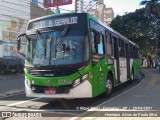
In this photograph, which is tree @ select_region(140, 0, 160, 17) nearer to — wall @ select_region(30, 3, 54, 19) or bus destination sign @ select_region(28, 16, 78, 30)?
wall @ select_region(30, 3, 54, 19)

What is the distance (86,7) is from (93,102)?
26188 millimetres

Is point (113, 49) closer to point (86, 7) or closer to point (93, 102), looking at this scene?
point (93, 102)

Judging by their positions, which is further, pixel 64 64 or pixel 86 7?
pixel 86 7

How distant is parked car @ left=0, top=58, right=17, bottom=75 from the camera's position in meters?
32.3

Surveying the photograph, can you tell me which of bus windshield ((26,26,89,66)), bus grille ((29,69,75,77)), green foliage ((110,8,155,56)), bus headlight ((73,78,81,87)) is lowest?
bus headlight ((73,78,81,87))

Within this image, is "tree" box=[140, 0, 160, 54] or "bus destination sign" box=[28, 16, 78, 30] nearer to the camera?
"bus destination sign" box=[28, 16, 78, 30]

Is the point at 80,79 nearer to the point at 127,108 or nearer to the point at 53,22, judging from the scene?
the point at 127,108

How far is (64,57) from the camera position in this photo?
1024cm

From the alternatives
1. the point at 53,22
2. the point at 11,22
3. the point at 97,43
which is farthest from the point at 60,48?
the point at 11,22

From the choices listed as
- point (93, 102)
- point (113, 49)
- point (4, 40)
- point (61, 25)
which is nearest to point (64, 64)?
point (61, 25)

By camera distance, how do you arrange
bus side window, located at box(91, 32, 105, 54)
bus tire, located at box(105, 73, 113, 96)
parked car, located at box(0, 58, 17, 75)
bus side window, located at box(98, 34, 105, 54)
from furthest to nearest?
1. parked car, located at box(0, 58, 17, 75)
2. bus tire, located at box(105, 73, 113, 96)
3. bus side window, located at box(98, 34, 105, 54)
4. bus side window, located at box(91, 32, 105, 54)

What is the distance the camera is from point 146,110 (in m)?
9.38

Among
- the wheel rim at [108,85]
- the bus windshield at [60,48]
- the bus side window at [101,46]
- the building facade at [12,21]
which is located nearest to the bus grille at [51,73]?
the bus windshield at [60,48]

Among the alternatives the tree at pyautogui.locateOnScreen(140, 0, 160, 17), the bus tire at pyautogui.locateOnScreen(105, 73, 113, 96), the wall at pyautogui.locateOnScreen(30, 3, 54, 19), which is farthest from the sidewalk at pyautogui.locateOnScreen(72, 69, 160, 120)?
the tree at pyautogui.locateOnScreen(140, 0, 160, 17)
